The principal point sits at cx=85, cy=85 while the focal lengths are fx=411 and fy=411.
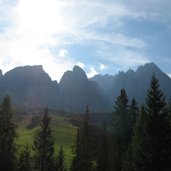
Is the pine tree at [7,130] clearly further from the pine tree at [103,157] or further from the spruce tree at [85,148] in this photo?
the pine tree at [103,157]

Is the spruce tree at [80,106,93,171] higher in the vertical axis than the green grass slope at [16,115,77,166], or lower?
lower

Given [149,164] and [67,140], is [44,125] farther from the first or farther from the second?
[67,140]

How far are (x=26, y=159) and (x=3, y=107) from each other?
15.8 meters

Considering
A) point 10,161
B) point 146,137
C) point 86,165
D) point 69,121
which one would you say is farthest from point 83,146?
point 69,121

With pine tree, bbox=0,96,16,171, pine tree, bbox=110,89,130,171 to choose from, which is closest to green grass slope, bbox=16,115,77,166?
pine tree, bbox=0,96,16,171

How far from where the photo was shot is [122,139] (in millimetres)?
63250

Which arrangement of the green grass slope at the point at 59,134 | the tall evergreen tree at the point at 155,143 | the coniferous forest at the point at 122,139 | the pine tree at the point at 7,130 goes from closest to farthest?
the tall evergreen tree at the point at 155,143
the coniferous forest at the point at 122,139
the pine tree at the point at 7,130
the green grass slope at the point at 59,134

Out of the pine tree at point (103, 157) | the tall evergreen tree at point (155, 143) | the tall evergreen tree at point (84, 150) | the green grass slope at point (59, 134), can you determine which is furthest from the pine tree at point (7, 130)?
the green grass slope at point (59, 134)

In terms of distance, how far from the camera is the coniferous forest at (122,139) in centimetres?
4047

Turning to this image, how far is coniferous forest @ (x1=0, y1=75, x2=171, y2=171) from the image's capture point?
40.5 metres

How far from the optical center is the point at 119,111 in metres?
64.1

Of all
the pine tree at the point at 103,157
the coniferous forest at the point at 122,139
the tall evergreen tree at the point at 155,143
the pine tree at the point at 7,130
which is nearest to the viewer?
the tall evergreen tree at the point at 155,143

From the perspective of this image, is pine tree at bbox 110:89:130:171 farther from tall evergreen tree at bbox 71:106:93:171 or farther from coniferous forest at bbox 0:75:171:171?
tall evergreen tree at bbox 71:106:93:171

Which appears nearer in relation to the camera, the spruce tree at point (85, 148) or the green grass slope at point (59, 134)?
the spruce tree at point (85, 148)
